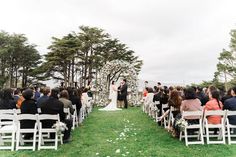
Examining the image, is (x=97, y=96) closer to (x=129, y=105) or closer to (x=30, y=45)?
(x=129, y=105)

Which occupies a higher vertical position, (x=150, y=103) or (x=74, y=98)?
(x=74, y=98)

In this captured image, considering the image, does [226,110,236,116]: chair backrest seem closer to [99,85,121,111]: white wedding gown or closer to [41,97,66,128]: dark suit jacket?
[41,97,66,128]: dark suit jacket

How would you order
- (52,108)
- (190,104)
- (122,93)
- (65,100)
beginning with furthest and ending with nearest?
(122,93) < (65,100) < (190,104) < (52,108)

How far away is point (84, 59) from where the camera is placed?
4547 centimetres

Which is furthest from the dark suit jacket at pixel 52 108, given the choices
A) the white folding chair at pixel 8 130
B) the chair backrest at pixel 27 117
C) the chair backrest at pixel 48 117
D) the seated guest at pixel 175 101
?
the seated guest at pixel 175 101

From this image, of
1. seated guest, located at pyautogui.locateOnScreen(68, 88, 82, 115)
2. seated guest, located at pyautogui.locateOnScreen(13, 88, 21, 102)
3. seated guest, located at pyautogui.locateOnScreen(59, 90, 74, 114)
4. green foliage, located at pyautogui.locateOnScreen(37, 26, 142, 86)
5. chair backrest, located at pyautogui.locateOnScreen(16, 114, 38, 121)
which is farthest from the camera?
green foliage, located at pyautogui.locateOnScreen(37, 26, 142, 86)

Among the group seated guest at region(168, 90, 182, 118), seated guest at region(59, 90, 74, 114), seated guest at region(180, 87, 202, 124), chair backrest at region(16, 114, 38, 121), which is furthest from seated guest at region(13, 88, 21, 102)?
seated guest at region(180, 87, 202, 124)

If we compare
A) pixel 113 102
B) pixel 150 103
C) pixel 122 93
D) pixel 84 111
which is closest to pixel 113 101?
pixel 113 102

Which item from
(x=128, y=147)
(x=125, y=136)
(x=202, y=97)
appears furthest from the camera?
(x=202, y=97)

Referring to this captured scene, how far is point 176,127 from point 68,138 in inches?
126

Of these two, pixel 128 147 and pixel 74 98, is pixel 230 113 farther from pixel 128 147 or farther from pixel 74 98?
pixel 74 98

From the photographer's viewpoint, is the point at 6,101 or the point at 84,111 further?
the point at 84,111

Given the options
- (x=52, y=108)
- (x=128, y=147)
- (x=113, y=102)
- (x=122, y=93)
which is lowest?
(x=128, y=147)

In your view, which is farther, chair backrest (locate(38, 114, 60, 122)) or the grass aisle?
chair backrest (locate(38, 114, 60, 122))
